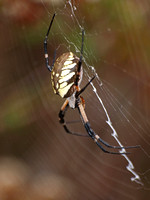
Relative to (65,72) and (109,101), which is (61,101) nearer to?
(109,101)

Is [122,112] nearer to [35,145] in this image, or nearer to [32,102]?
[32,102]

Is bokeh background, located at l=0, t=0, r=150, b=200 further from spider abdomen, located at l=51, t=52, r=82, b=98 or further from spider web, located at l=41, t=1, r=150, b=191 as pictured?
spider abdomen, located at l=51, t=52, r=82, b=98


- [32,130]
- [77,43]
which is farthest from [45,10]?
[32,130]

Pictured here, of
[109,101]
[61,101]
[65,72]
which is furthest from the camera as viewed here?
[61,101]

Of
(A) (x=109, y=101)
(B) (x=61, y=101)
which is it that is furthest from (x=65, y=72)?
(B) (x=61, y=101)

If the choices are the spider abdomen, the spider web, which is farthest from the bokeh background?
the spider abdomen

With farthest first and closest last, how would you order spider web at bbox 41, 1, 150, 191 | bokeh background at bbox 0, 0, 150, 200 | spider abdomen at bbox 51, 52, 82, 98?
bokeh background at bbox 0, 0, 150, 200
spider web at bbox 41, 1, 150, 191
spider abdomen at bbox 51, 52, 82, 98

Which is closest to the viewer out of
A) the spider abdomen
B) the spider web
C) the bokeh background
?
the spider abdomen

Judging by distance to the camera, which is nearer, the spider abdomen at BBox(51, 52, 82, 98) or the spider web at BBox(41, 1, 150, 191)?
the spider abdomen at BBox(51, 52, 82, 98)
